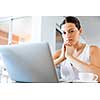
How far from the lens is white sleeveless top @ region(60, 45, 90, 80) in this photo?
175cm

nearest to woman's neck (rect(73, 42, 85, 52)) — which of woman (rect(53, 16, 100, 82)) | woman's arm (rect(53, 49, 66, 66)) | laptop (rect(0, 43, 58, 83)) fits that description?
woman (rect(53, 16, 100, 82))

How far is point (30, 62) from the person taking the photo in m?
1.58

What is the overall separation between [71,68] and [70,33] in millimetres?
277

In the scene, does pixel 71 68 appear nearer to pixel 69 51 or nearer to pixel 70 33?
pixel 69 51

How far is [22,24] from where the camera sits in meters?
1.90

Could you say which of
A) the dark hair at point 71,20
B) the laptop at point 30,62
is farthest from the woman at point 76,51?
the laptop at point 30,62

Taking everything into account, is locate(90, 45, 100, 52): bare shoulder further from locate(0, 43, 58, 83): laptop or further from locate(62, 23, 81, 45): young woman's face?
locate(0, 43, 58, 83): laptop

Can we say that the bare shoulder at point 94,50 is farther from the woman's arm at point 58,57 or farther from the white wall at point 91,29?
the woman's arm at point 58,57

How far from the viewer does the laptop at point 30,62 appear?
1536mm
